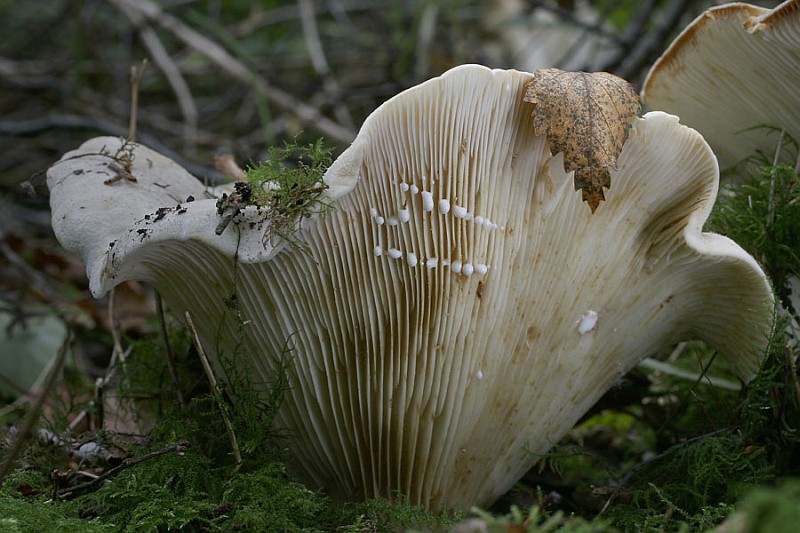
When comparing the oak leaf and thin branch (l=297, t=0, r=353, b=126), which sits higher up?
thin branch (l=297, t=0, r=353, b=126)

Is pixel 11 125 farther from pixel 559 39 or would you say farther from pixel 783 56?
pixel 559 39

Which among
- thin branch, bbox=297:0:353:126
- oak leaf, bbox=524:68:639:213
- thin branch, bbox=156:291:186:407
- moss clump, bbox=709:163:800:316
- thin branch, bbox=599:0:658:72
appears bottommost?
moss clump, bbox=709:163:800:316

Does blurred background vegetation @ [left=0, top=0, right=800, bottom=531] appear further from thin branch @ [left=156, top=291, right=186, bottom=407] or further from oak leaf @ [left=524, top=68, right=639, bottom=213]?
oak leaf @ [left=524, top=68, right=639, bottom=213]

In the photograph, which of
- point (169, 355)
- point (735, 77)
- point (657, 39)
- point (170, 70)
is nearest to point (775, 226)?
point (735, 77)

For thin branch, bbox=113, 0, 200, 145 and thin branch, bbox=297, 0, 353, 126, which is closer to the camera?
thin branch, bbox=113, 0, 200, 145

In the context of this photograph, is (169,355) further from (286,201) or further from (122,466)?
(286,201)

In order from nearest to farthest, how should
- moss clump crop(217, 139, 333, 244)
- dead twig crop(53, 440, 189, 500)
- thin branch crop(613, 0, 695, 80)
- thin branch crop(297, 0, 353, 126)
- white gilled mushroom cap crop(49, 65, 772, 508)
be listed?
moss clump crop(217, 139, 333, 244), white gilled mushroom cap crop(49, 65, 772, 508), dead twig crop(53, 440, 189, 500), thin branch crop(613, 0, 695, 80), thin branch crop(297, 0, 353, 126)

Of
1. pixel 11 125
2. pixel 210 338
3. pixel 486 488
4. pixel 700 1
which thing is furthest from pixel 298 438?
pixel 700 1

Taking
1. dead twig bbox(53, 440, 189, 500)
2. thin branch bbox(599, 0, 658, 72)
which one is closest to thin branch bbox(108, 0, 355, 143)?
thin branch bbox(599, 0, 658, 72)

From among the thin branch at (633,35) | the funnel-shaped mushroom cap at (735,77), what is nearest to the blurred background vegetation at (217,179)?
the thin branch at (633,35)
